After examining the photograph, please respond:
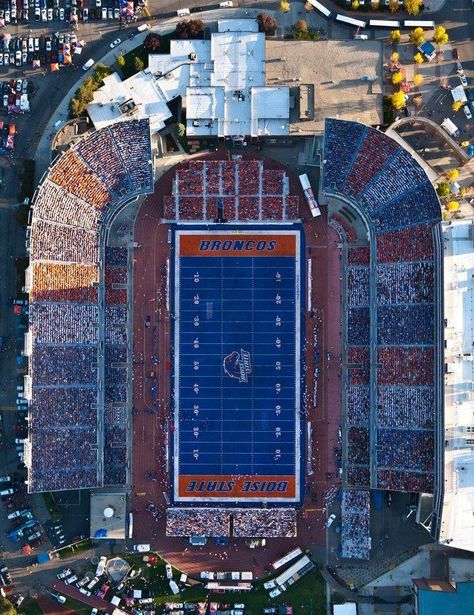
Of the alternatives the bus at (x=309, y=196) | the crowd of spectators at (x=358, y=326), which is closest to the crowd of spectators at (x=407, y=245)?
the crowd of spectators at (x=358, y=326)

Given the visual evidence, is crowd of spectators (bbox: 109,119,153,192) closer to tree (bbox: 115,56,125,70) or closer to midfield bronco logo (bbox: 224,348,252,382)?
tree (bbox: 115,56,125,70)

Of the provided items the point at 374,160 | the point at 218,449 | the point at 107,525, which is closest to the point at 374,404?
the point at 218,449

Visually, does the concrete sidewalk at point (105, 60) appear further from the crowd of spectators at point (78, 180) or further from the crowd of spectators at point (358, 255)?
the crowd of spectators at point (358, 255)

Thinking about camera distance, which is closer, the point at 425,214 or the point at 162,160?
the point at 425,214

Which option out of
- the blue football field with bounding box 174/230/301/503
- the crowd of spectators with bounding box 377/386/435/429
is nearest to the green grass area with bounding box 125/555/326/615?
the blue football field with bounding box 174/230/301/503

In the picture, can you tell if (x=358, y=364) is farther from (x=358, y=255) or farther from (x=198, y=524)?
(x=198, y=524)

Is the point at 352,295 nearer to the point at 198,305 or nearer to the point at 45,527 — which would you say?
the point at 198,305
